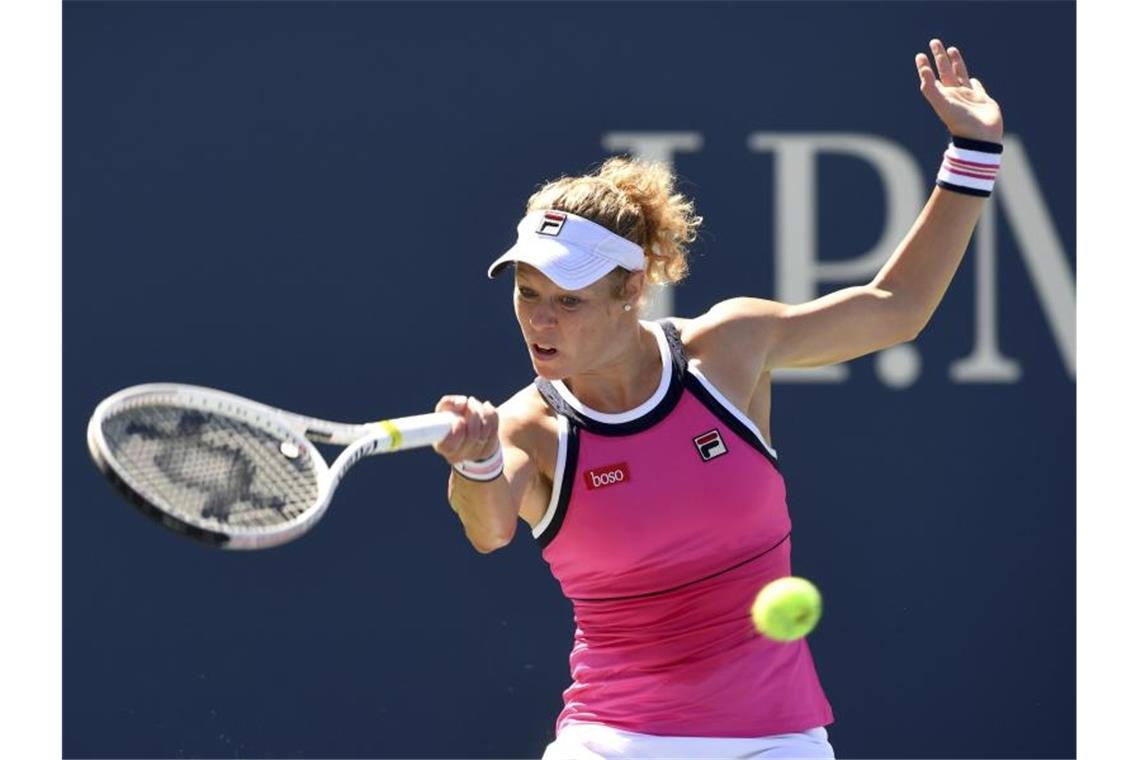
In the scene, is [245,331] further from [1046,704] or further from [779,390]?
[1046,704]

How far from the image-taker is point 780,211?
500cm

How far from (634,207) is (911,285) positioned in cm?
53

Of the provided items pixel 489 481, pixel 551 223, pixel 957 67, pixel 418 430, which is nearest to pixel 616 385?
pixel 551 223

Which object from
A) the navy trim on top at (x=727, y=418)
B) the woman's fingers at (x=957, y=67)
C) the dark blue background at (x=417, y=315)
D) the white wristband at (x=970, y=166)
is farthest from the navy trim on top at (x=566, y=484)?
the dark blue background at (x=417, y=315)

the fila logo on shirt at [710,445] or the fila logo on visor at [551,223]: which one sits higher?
the fila logo on visor at [551,223]

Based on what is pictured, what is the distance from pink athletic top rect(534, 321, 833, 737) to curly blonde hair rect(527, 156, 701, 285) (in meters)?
0.27

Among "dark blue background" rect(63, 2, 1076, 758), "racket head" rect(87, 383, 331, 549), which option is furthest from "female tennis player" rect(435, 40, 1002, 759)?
"dark blue background" rect(63, 2, 1076, 758)

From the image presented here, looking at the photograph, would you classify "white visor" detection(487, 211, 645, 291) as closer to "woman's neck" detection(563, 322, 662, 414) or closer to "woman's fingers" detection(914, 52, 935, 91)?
"woman's neck" detection(563, 322, 662, 414)

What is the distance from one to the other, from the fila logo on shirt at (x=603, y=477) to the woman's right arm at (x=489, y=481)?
0.28 ft

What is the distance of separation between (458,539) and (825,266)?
1132mm

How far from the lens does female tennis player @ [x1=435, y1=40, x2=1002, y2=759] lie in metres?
3.35

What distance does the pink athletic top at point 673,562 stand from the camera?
337cm

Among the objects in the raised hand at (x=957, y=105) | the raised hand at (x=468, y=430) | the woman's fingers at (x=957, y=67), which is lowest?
the raised hand at (x=468, y=430)

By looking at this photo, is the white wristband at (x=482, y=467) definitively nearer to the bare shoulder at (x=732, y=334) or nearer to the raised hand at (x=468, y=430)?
the raised hand at (x=468, y=430)
